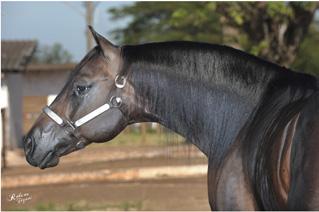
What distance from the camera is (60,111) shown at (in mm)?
4395

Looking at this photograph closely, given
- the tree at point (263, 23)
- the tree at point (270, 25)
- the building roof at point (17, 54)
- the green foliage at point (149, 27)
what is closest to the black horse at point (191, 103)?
the tree at point (263, 23)

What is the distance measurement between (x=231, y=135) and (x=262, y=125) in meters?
0.29

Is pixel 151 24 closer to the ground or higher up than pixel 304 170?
closer to the ground

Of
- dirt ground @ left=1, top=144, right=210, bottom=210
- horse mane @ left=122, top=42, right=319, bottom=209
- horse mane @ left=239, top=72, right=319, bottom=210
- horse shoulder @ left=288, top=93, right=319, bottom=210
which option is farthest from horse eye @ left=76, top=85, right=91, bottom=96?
dirt ground @ left=1, top=144, right=210, bottom=210

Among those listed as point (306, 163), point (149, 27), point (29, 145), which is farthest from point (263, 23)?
point (149, 27)

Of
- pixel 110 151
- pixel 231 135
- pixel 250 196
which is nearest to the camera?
pixel 250 196

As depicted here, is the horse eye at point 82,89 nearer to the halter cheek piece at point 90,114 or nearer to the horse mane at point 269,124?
the halter cheek piece at point 90,114

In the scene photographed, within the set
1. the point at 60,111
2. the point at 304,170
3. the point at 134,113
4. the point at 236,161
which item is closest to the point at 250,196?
the point at 236,161

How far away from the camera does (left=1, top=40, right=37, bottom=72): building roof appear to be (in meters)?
21.7

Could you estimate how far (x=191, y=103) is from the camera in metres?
4.35

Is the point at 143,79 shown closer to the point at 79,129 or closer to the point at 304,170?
the point at 79,129

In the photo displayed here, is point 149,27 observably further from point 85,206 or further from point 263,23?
point 85,206

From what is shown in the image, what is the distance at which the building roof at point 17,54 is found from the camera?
21.7 meters

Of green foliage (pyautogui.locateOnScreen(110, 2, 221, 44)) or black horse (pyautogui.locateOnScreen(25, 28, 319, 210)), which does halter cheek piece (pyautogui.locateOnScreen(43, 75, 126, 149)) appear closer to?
black horse (pyautogui.locateOnScreen(25, 28, 319, 210))
